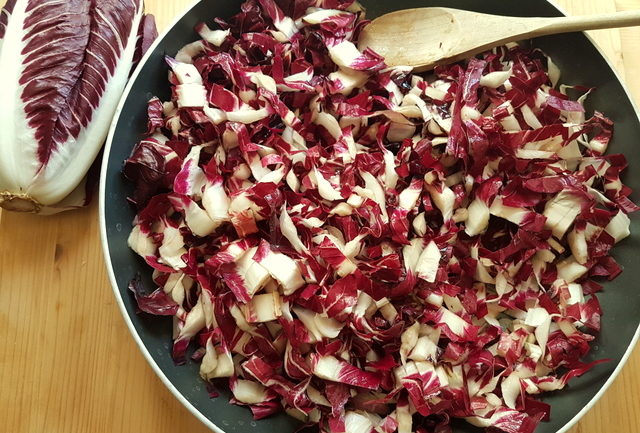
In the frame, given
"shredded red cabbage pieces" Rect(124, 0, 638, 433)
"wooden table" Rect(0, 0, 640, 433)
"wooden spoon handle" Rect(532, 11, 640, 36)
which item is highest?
"wooden spoon handle" Rect(532, 11, 640, 36)

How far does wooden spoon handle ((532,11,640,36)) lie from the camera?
1.21 meters

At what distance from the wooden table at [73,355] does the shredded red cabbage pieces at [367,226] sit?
21 cm

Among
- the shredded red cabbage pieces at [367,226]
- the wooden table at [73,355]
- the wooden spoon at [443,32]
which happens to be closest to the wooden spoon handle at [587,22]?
the wooden spoon at [443,32]

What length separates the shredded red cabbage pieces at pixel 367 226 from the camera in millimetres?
1197

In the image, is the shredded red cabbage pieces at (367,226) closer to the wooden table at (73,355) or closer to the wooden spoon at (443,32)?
the wooden spoon at (443,32)

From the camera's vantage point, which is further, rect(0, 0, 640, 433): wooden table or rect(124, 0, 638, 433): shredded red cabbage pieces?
rect(0, 0, 640, 433): wooden table

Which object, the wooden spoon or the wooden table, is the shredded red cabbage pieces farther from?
the wooden table

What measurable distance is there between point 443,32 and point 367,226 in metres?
0.51

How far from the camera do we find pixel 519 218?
49.9 inches

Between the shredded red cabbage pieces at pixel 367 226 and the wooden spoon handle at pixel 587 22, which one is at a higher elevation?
the wooden spoon handle at pixel 587 22

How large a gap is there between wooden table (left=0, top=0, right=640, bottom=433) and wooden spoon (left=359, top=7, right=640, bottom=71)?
0.80 metres

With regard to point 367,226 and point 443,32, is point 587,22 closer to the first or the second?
point 443,32

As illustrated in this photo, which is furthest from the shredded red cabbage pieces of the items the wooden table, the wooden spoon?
the wooden table

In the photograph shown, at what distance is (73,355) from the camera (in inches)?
54.7
